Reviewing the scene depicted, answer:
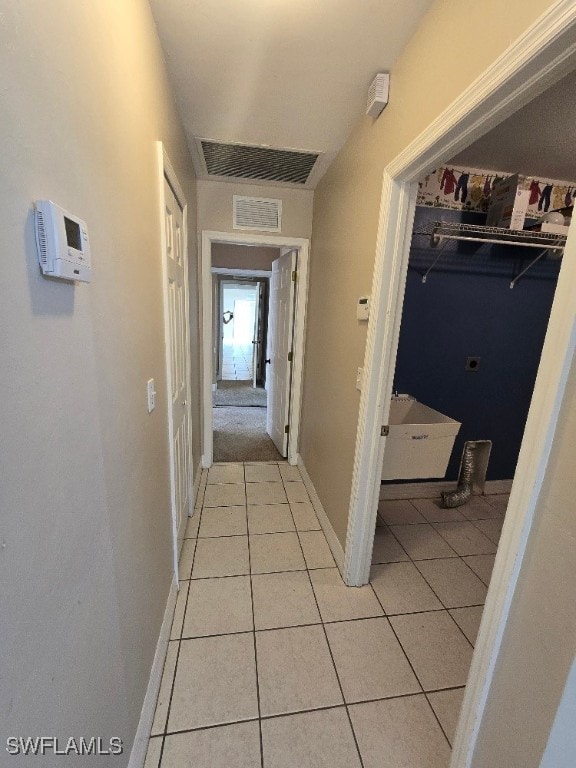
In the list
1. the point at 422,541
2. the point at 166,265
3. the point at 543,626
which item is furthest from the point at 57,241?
the point at 422,541

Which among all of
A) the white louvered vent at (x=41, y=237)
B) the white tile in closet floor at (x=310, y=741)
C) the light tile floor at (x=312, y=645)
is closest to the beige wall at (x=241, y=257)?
the light tile floor at (x=312, y=645)

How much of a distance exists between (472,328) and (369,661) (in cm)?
218

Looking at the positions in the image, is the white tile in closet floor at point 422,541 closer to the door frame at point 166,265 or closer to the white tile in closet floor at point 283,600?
the white tile in closet floor at point 283,600

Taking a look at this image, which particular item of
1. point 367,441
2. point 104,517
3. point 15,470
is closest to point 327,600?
point 367,441

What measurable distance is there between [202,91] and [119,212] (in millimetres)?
1166

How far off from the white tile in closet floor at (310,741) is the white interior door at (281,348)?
6.81 feet

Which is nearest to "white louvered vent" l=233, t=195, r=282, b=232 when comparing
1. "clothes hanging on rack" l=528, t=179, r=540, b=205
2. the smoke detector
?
the smoke detector

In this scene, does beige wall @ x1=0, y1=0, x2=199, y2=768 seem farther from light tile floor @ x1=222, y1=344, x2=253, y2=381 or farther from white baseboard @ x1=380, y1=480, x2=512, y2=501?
light tile floor @ x1=222, y1=344, x2=253, y2=381

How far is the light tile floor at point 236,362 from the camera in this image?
673 cm

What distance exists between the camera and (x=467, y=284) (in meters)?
2.27

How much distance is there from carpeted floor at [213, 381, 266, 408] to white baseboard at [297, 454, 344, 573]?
2312 millimetres

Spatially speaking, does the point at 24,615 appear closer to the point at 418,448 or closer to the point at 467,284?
the point at 418,448

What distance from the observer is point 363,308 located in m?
1.60

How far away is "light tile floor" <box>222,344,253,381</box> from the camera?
22.1ft
